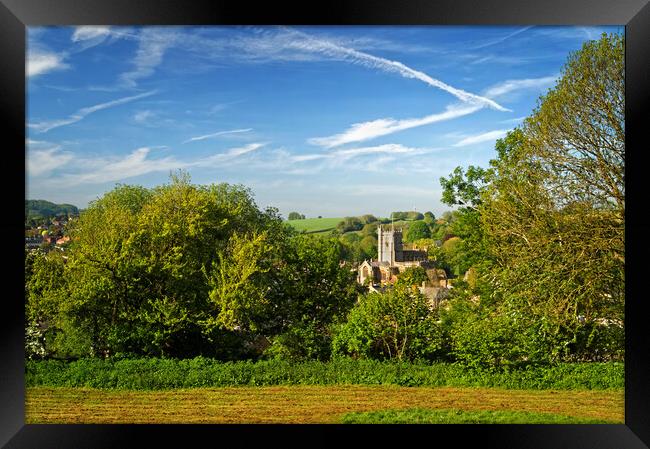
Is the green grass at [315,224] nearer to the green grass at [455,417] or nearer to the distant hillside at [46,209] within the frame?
the green grass at [455,417]

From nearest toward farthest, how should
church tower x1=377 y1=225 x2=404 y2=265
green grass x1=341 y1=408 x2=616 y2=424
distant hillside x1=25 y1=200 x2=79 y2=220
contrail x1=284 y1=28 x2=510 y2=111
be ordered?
1. green grass x1=341 y1=408 x2=616 y2=424
2. distant hillside x1=25 y1=200 x2=79 y2=220
3. contrail x1=284 y1=28 x2=510 y2=111
4. church tower x1=377 y1=225 x2=404 y2=265

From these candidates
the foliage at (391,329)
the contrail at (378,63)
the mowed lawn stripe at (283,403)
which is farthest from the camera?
the foliage at (391,329)

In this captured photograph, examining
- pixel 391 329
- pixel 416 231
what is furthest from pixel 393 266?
pixel 391 329

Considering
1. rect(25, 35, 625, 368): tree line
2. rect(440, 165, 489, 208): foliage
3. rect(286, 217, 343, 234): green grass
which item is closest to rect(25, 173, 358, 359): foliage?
rect(25, 35, 625, 368): tree line

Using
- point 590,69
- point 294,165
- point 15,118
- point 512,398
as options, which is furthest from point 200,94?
point 512,398

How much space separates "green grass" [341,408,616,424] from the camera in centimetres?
403

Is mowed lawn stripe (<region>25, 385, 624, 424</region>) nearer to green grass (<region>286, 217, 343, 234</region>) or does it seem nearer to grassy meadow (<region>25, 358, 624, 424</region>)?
grassy meadow (<region>25, 358, 624, 424</region>)

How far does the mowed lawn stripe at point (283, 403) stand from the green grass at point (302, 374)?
118 millimetres

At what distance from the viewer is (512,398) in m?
4.71

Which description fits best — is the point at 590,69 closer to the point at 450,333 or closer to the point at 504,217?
the point at 504,217

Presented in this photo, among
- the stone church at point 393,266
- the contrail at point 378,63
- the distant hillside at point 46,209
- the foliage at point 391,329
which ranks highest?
the contrail at point 378,63

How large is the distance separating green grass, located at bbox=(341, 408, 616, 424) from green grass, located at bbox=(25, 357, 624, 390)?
0.73 metres
